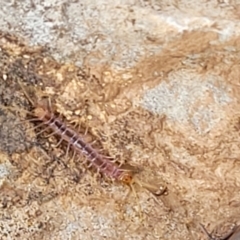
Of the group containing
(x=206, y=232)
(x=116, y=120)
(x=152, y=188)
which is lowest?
(x=206, y=232)

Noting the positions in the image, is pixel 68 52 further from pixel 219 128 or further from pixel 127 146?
pixel 219 128

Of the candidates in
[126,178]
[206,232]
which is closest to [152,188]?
[126,178]

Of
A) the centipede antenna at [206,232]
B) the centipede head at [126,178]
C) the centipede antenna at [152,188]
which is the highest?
the centipede head at [126,178]

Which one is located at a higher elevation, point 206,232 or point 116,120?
point 116,120

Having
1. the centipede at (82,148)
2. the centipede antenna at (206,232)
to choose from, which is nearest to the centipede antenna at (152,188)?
the centipede at (82,148)

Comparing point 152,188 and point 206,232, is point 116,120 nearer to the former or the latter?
point 152,188

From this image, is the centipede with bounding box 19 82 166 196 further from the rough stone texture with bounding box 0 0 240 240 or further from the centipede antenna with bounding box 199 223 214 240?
the centipede antenna with bounding box 199 223 214 240

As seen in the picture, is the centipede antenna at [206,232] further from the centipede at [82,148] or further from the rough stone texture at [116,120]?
Result: the centipede at [82,148]
